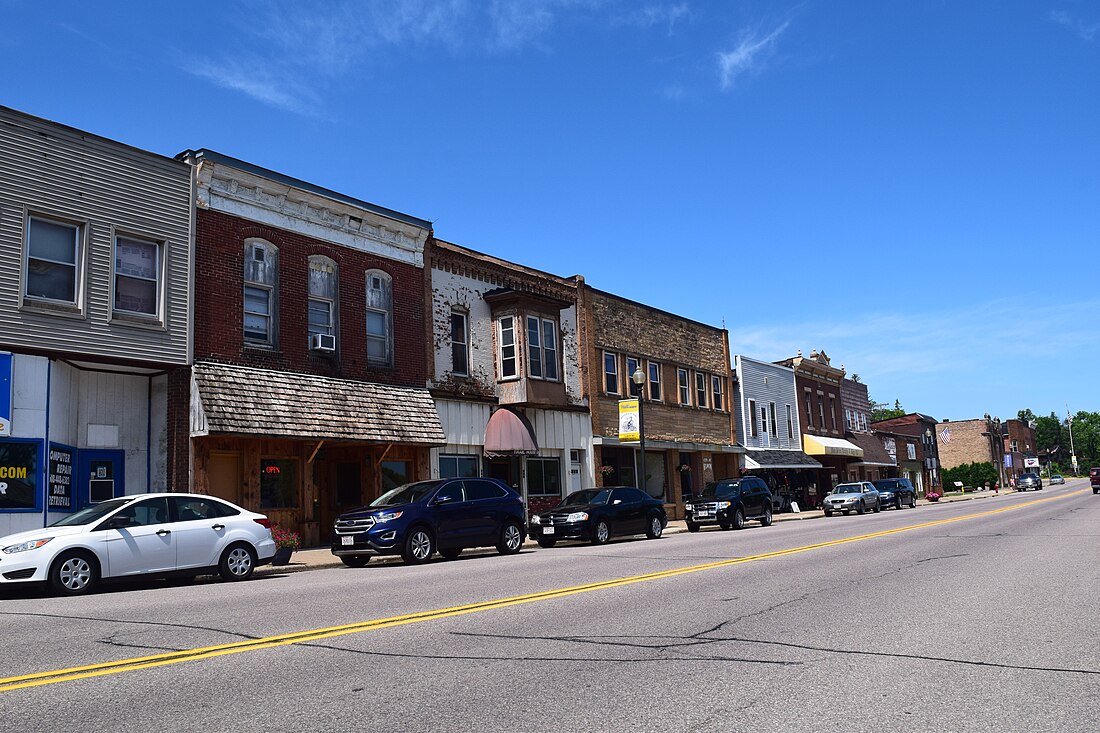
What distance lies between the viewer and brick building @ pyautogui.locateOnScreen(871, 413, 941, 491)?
68750 mm

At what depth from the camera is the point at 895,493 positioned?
44.8m

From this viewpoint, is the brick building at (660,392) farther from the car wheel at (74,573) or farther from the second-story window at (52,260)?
the car wheel at (74,573)

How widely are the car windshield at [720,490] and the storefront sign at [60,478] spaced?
1833cm

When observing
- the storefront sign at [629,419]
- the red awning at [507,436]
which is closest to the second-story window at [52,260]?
the red awning at [507,436]

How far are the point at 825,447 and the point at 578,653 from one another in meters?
42.1

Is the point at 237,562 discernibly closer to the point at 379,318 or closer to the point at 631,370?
the point at 379,318

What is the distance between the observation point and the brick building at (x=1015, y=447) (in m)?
113

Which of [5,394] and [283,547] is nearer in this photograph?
[5,394]

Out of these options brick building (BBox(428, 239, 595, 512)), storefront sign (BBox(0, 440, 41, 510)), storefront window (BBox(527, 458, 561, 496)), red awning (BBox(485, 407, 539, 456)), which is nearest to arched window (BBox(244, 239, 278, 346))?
brick building (BBox(428, 239, 595, 512))

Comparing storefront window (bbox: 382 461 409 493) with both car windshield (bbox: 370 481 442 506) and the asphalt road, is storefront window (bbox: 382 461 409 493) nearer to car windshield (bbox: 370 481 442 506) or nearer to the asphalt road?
car windshield (bbox: 370 481 442 506)

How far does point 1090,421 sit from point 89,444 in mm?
201619

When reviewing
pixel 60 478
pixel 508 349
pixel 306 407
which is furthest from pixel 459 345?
pixel 60 478

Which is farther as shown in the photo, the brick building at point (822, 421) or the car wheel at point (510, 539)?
the brick building at point (822, 421)

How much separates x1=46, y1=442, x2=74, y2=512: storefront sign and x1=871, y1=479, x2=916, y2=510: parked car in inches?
1385
